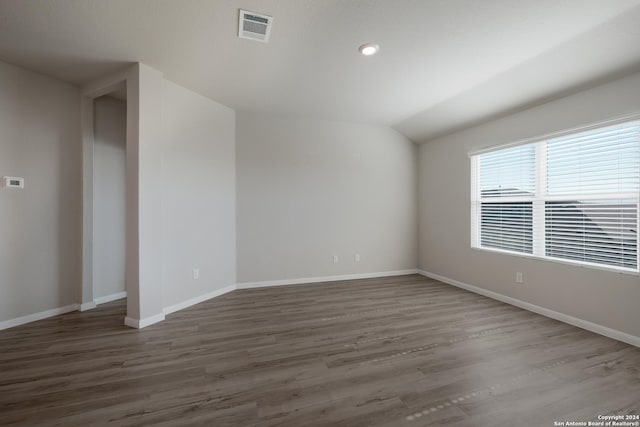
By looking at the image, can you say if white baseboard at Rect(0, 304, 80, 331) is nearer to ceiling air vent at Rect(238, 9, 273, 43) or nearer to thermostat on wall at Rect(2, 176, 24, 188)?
thermostat on wall at Rect(2, 176, 24, 188)

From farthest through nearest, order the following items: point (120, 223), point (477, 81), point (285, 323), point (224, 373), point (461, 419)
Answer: point (120, 223)
point (477, 81)
point (285, 323)
point (224, 373)
point (461, 419)

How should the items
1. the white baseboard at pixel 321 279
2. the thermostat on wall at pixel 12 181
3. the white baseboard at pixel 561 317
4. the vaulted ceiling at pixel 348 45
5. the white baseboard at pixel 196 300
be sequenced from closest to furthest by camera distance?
1. the vaulted ceiling at pixel 348 45
2. the white baseboard at pixel 561 317
3. the thermostat on wall at pixel 12 181
4. the white baseboard at pixel 196 300
5. the white baseboard at pixel 321 279

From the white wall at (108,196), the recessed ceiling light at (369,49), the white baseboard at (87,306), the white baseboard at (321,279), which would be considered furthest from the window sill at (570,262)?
the white baseboard at (87,306)

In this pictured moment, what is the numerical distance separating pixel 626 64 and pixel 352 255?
12.8ft

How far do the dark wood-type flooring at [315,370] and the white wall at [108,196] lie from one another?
1.83 ft

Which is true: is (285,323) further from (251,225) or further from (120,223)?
(120,223)

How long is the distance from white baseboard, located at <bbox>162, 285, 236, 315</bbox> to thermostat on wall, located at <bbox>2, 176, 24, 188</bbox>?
2.02 m

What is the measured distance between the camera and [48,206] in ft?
10.2

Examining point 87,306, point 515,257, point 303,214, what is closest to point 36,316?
point 87,306

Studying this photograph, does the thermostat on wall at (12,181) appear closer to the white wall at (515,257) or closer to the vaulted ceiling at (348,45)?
the vaulted ceiling at (348,45)

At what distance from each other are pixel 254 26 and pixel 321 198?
2.83 meters

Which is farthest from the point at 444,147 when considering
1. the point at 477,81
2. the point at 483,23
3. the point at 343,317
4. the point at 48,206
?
the point at 48,206

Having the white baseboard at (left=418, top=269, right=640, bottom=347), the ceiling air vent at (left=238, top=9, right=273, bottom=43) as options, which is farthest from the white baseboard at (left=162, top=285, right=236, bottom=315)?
the white baseboard at (left=418, top=269, right=640, bottom=347)

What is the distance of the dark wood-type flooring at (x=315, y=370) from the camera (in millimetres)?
1636
